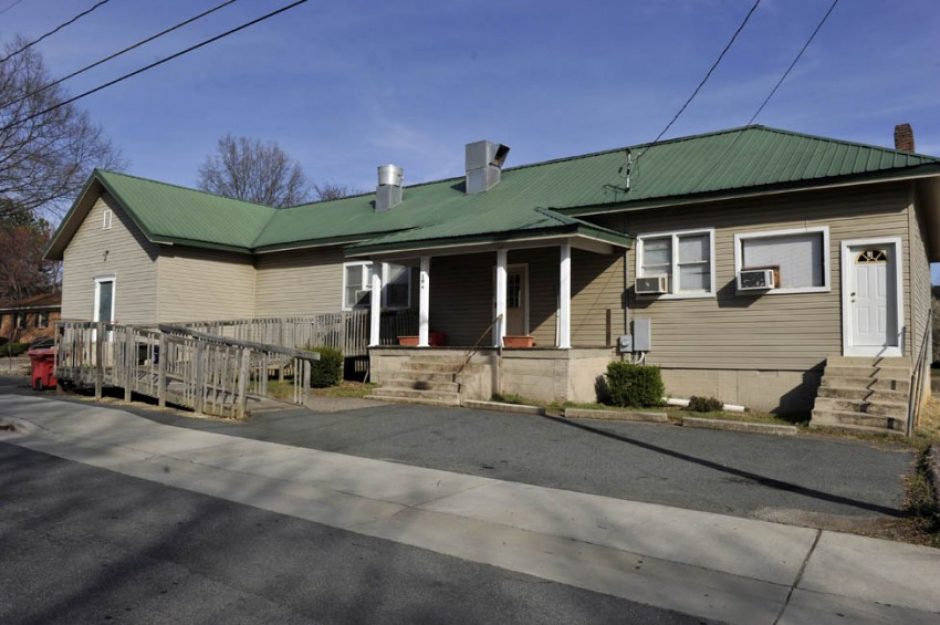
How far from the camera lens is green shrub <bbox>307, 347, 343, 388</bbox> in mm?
16250

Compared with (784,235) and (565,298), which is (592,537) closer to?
(565,298)

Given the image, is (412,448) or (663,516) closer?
(663,516)

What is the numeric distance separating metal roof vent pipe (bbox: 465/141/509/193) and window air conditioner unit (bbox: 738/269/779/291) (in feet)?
26.6

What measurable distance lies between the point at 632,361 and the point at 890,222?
539 centimetres

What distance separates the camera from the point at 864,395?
11555 mm

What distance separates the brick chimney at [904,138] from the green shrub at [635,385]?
783 centimetres

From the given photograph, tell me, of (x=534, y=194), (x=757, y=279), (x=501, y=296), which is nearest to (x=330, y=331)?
(x=501, y=296)

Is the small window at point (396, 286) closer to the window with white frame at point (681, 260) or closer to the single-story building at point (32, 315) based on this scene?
the window with white frame at point (681, 260)

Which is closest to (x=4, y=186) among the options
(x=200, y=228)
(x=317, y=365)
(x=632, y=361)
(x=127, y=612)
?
(x=200, y=228)

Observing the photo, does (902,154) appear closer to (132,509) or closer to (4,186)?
(132,509)

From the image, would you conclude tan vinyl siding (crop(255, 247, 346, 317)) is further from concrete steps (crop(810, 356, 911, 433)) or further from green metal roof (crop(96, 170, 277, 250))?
concrete steps (crop(810, 356, 911, 433))

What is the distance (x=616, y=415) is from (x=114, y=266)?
16916mm

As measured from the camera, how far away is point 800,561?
17.0 feet

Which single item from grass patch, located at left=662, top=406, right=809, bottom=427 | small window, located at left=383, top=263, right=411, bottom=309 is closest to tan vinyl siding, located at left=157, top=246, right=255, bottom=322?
small window, located at left=383, top=263, right=411, bottom=309
